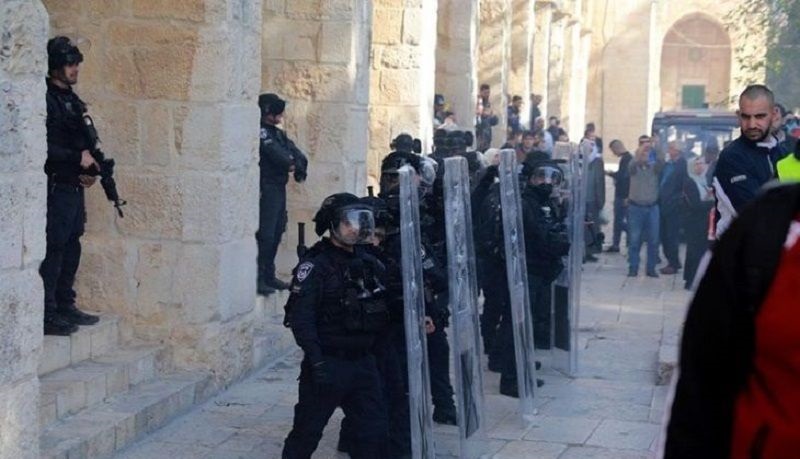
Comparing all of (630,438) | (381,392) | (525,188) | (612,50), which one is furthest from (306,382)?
(612,50)

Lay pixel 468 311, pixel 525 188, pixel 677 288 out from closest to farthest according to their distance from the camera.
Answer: pixel 468 311
pixel 525 188
pixel 677 288

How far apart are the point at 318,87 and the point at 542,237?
2866 mm

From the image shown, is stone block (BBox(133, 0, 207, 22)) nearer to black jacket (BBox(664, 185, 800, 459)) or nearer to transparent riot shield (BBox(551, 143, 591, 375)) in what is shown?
transparent riot shield (BBox(551, 143, 591, 375))

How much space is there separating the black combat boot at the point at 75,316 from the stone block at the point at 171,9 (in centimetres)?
179

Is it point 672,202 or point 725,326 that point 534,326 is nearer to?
point 672,202

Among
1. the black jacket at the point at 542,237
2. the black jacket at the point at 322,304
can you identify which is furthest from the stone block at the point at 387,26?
the black jacket at the point at 322,304

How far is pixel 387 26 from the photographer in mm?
14328

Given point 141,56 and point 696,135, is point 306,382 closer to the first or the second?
point 141,56

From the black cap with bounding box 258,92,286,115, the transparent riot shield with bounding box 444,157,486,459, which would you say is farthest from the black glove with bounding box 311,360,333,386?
the black cap with bounding box 258,92,286,115

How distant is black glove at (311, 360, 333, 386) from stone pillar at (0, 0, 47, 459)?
1190 mm

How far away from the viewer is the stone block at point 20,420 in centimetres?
591

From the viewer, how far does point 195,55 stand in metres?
8.50

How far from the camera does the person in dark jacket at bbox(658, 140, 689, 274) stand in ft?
53.1

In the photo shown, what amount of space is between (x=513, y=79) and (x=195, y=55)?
1758cm
